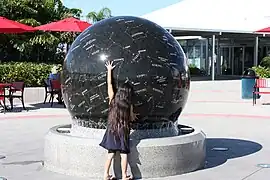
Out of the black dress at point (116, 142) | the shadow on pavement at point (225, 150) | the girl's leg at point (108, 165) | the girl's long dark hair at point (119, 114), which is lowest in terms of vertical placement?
the shadow on pavement at point (225, 150)

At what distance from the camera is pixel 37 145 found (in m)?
10.0

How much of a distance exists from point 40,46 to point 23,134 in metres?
13.2

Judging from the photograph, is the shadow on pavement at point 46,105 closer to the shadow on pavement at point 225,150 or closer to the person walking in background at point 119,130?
the shadow on pavement at point 225,150

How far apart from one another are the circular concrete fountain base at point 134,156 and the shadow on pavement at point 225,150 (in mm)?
744

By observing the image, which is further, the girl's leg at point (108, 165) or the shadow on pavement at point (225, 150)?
the shadow on pavement at point (225, 150)

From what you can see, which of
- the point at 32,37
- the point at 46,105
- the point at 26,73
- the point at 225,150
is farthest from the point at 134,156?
the point at 32,37

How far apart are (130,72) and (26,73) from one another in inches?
510

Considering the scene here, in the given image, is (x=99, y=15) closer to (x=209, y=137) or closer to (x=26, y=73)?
(x=26, y=73)

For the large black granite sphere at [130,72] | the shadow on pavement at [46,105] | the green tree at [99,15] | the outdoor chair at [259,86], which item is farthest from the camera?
the green tree at [99,15]

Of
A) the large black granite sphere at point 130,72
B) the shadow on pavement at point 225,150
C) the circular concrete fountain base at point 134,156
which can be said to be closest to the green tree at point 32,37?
the shadow on pavement at point 225,150

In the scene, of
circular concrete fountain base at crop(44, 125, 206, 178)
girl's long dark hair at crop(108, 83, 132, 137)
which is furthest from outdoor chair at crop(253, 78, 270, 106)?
girl's long dark hair at crop(108, 83, 132, 137)

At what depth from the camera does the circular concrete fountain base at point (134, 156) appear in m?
7.14

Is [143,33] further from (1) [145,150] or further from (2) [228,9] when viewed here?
(2) [228,9]

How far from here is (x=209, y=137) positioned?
11.1 meters
